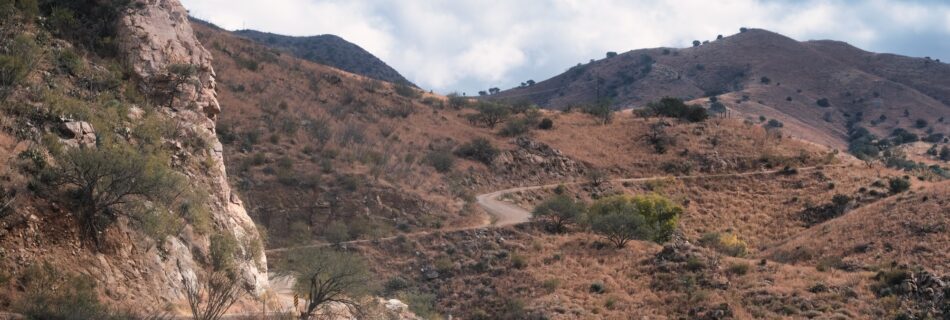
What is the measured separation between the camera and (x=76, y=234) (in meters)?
13.3

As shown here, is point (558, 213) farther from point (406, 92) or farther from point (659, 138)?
point (406, 92)

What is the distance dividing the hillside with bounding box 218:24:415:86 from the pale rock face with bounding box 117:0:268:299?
110833 mm

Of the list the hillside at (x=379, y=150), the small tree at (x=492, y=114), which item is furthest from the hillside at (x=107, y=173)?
the small tree at (x=492, y=114)

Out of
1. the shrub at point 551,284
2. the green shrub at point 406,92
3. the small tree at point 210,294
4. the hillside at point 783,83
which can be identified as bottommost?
Result: the shrub at point 551,284

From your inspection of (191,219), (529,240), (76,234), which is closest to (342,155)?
(529,240)

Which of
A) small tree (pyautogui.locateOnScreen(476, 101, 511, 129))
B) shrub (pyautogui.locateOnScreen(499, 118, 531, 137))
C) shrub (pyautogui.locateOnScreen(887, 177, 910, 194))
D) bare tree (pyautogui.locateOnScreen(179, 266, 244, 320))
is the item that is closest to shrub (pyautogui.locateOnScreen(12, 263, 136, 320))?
bare tree (pyautogui.locateOnScreen(179, 266, 244, 320))

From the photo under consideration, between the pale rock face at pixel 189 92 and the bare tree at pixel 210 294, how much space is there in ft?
2.75

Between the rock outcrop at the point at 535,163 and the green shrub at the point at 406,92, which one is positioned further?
the green shrub at the point at 406,92

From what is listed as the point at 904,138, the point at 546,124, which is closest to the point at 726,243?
the point at 546,124

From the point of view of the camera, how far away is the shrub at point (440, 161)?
47.1 m

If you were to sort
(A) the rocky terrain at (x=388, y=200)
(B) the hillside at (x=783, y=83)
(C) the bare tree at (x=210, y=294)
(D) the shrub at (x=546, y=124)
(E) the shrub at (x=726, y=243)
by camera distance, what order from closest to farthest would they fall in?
(C) the bare tree at (x=210, y=294)
(A) the rocky terrain at (x=388, y=200)
(E) the shrub at (x=726, y=243)
(D) the shrub at (x=546, y=124)
(B) the hillside at (x=783, y=83)

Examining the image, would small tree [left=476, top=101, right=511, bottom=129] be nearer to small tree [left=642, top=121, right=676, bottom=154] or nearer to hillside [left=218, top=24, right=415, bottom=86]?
small tree [left=642, top=121, right=676, bottom=154]

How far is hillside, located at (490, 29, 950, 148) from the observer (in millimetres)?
107062

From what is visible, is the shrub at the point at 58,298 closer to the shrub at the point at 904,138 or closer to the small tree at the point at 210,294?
the small tree at the point at 210,294
